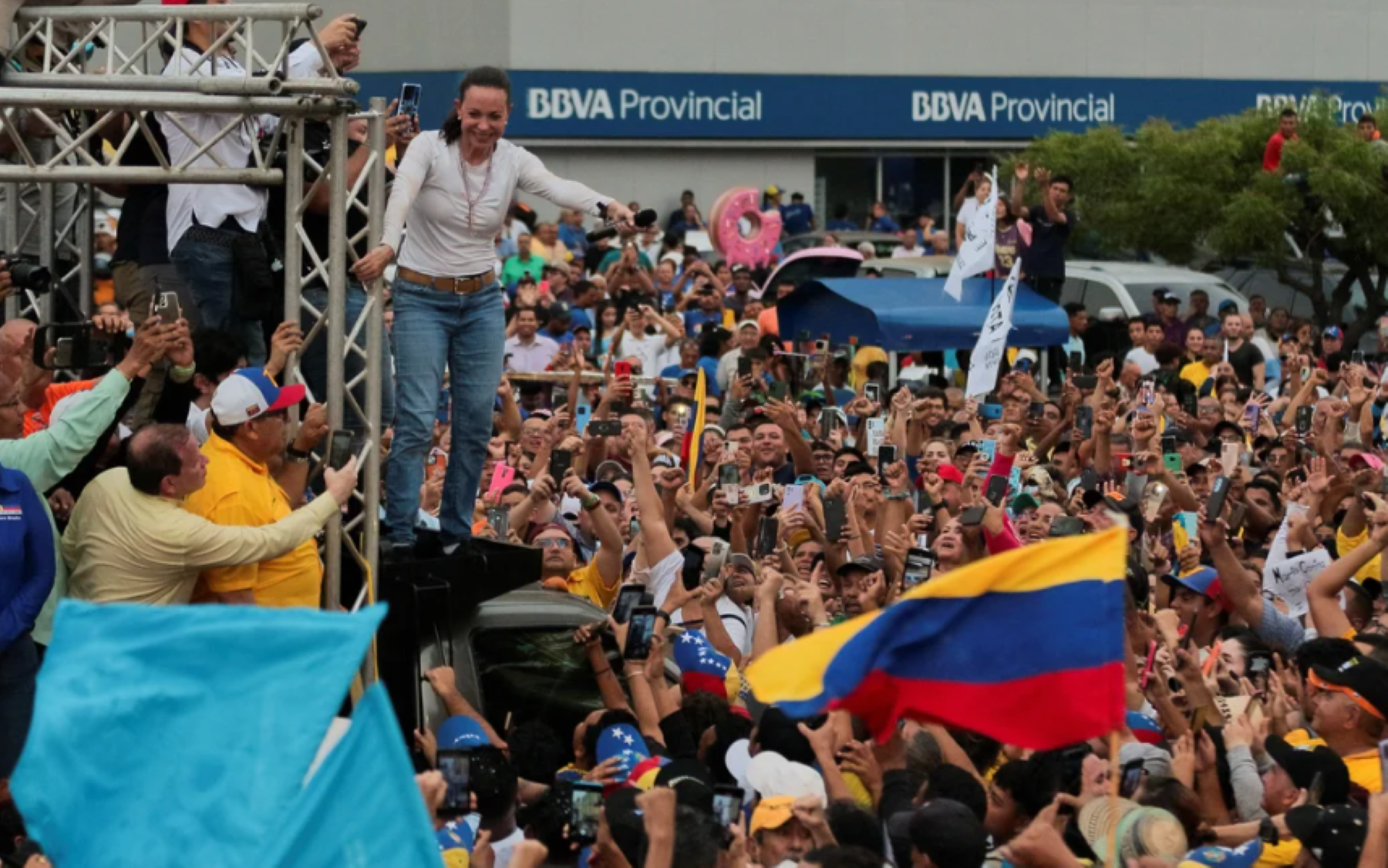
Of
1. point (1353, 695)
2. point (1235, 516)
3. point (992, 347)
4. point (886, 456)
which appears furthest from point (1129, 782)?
point (992, 347)

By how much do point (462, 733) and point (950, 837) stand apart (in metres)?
2.72

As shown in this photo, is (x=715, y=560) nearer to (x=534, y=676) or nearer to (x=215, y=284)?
(x=534, y=676)

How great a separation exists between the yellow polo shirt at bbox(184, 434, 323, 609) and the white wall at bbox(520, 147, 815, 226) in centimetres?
2349

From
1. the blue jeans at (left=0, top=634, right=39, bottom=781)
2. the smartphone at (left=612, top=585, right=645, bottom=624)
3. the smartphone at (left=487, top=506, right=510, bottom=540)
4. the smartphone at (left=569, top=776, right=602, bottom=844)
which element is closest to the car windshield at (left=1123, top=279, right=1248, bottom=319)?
the smartphone at (left=487, top=506, right=510, bottom=540)

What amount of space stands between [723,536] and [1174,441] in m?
3.24

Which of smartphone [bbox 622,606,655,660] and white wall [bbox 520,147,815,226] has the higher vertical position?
white wall [bbox 520,147,815,226]

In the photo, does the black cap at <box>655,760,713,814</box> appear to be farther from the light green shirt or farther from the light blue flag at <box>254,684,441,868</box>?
the light green shirt

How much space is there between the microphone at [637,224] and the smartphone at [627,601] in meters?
1.36

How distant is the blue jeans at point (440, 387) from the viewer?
375 inches

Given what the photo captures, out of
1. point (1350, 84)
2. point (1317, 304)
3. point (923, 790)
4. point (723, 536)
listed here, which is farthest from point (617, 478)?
point (1350, 84)

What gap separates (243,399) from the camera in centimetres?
818

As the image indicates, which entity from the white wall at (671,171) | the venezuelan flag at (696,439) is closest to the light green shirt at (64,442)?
the venezuelan flag at (696,439)

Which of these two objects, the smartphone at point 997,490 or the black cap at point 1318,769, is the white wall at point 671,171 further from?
the black cap at point 1318,769

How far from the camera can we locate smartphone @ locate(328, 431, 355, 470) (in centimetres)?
845
